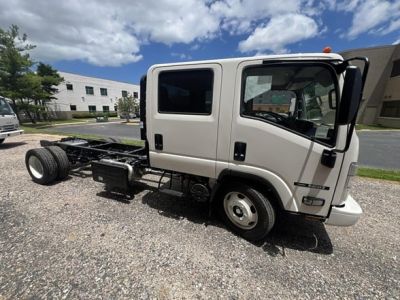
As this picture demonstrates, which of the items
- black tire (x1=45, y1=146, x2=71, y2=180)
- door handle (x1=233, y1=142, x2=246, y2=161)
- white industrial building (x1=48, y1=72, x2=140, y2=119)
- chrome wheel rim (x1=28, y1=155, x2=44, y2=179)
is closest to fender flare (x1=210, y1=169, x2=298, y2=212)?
door handle (x1=233, y1=142, x2=246, y2=161)

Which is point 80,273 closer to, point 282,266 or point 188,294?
point 188,294

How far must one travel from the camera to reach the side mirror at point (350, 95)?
6.33 feet

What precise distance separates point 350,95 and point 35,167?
6.53 metres

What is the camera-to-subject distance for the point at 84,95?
41.6 metres

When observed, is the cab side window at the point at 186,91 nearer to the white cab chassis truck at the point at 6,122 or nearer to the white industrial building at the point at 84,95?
the white cab chassis truck at the point at 6,122

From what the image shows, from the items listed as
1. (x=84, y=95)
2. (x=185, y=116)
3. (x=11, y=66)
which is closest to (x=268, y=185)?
(x=185, y=116)

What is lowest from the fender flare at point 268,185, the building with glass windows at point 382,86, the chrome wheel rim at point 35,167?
the chrome wheel rim at point 35,167

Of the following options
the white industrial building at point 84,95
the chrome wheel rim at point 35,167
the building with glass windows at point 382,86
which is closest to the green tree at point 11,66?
the white industrial building at point 84,95

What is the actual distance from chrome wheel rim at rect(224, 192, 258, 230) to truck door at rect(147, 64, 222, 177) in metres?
0.51

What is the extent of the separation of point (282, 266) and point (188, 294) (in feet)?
4.13

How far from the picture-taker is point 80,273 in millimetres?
2393

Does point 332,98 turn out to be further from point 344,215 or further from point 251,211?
point 251,211

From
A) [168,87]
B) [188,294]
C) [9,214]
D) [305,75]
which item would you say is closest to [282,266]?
[188,294]

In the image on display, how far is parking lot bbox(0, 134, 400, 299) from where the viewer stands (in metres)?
2.23
